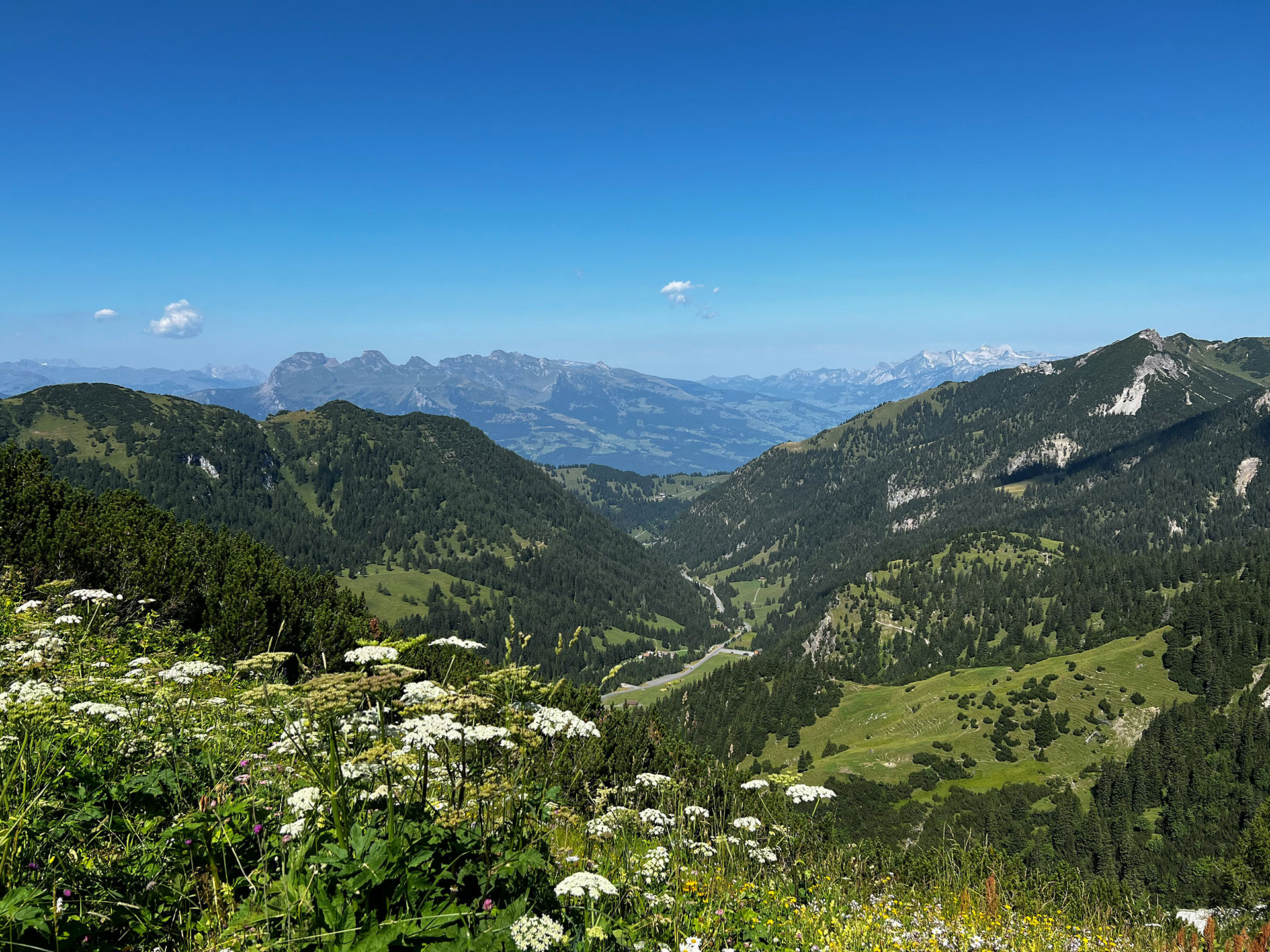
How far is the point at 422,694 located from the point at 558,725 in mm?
1846

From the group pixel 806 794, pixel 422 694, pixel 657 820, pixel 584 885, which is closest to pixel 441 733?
pixel 422 694

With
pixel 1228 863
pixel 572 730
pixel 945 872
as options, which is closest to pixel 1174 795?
pixel 1228 863

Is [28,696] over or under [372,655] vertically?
under

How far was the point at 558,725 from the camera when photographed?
7934 millimetres

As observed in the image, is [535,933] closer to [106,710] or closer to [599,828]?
[599,828]

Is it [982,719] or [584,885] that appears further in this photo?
[982,719]

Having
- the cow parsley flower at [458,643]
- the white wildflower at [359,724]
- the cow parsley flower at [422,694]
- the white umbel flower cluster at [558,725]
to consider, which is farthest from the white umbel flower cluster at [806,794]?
the white wildflower at [359,724]

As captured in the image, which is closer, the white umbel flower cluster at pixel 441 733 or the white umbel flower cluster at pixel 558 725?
the white umbel flower cluster at pixel 441 733

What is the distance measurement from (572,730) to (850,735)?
611ft

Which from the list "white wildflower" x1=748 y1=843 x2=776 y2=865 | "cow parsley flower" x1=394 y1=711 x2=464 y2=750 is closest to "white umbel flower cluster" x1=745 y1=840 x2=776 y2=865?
"white wildflower" x1=748 y1=843 x2=776 y2=865

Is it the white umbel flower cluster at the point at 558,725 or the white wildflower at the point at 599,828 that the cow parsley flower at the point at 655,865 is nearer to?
the white wildflower at the point at 599,828

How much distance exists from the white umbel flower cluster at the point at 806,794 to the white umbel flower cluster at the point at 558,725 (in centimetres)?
511

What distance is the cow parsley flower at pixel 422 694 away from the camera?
7695 mm

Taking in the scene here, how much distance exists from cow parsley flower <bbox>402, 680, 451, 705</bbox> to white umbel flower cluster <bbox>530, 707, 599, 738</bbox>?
1.24 meters
